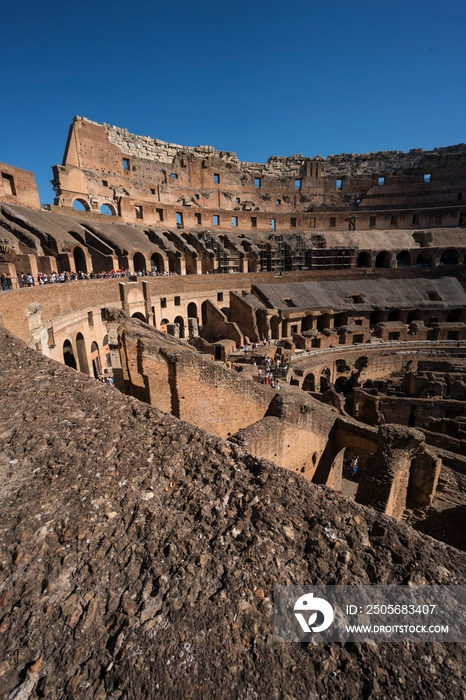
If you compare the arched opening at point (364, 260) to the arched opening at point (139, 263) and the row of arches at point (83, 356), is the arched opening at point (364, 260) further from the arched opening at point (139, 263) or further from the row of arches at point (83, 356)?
the row of arches at point (83, 356)

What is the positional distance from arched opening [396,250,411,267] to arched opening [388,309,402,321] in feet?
33.0

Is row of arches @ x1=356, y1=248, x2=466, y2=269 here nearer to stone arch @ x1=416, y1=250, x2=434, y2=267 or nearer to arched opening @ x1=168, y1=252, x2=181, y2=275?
stone arch @ x1=416, y1=250, x2=434, y2=267

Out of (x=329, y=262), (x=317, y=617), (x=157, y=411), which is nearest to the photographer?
(x=317, y=617)

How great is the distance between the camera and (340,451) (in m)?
10.8

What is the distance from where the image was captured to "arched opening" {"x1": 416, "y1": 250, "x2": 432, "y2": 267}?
35.7m

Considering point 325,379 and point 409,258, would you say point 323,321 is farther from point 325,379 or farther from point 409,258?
point 409,258

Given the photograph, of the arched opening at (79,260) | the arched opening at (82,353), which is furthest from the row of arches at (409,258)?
the arched opening at (82,353)

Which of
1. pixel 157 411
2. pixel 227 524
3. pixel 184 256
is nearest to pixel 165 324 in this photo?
pixel 184 256

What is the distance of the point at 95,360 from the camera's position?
18078 mm

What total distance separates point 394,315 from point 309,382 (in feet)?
45.8

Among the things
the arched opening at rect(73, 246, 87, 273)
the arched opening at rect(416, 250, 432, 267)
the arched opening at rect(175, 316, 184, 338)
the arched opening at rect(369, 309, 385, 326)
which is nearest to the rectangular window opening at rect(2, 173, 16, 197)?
the arched opening at rect(73, 246, 87, 273)

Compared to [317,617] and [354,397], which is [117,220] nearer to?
[354,397]

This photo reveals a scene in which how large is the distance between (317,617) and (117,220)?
105 ft

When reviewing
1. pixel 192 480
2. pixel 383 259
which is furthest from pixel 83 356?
pixel 383 259
